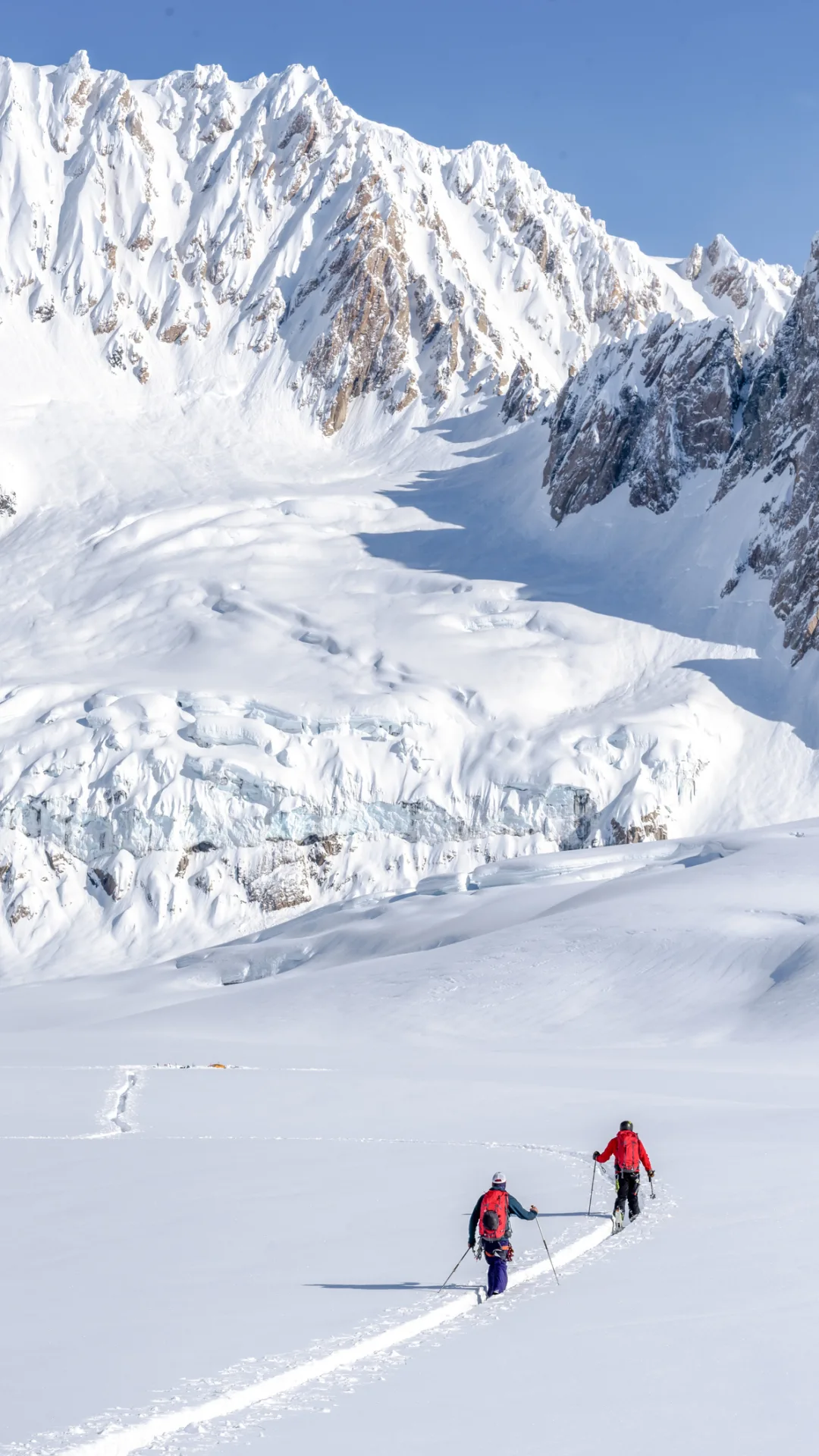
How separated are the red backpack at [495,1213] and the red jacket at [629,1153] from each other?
346 centimetres

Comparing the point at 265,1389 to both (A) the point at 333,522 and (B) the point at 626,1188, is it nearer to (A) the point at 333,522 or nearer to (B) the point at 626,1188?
(B) the point at 626,1188

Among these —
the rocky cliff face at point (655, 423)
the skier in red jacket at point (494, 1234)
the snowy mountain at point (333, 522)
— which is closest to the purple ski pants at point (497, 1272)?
the skier in red jacket at point (494, 1234)

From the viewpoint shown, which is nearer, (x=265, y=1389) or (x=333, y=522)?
(x=265, y=1389)

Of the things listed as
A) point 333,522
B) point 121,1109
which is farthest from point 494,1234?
point 333,522

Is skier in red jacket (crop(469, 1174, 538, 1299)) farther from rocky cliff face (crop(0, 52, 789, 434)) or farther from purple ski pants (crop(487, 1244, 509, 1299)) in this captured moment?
rocky cliff face (crop(0, 52, 789, 434))

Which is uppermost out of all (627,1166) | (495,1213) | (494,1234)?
(495,1213)

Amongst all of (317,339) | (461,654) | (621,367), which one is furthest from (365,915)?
(317,339)

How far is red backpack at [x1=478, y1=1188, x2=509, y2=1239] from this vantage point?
12242mm

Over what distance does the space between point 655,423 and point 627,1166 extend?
10090 cm

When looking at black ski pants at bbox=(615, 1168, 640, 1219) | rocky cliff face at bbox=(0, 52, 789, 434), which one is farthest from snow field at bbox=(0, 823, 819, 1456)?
rocky cliff face at bbox=(0, 52, 789, 434)

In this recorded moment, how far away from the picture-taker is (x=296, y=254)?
151875 millimetres

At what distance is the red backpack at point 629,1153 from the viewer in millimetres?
15602

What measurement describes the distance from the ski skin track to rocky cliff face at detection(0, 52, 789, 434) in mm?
126187

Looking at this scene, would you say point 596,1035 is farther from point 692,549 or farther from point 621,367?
point 621,367
